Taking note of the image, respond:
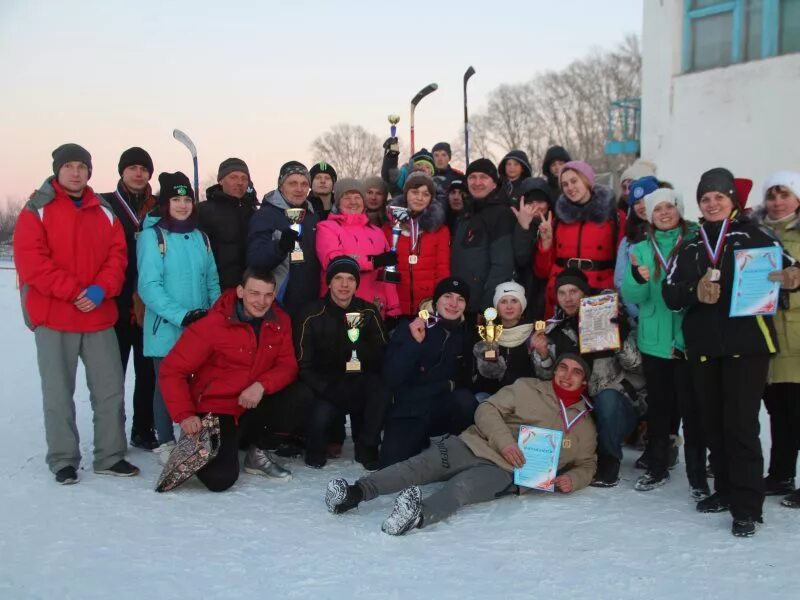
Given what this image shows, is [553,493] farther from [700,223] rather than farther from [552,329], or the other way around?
[700,223]

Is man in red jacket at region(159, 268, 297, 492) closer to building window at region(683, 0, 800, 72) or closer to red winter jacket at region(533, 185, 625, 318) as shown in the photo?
red winter jacket at region(533, 185, 625, 318)

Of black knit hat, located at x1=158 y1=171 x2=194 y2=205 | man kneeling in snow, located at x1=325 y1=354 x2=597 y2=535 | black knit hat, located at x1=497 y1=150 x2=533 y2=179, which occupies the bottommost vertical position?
man kneeling in snow, located at x1=325 y1=354 x2=597 y2=535

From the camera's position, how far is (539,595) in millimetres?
3020

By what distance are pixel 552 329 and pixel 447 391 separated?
857 mm

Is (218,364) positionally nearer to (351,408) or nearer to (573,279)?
(351,408)

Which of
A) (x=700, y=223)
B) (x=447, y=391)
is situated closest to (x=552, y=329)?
(x=447, y=391)

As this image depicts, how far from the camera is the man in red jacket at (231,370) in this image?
4.44 meters

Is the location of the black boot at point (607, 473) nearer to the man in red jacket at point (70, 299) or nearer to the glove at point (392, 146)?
the man in red jacket at point (70, 299)

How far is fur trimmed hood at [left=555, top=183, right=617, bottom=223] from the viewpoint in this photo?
A: 5.14 meters

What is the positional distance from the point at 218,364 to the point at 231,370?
93 mm

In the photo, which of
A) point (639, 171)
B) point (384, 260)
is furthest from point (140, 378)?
point (639, 171)

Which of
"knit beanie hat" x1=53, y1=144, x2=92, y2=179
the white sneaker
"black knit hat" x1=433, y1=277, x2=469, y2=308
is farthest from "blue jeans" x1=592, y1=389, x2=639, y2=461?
"knit beanie hat" x1=53, y1=144, x2=92, y2=179

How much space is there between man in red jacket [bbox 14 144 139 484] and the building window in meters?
10.7

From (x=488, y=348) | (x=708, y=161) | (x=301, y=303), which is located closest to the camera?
(x=488, y=348)
